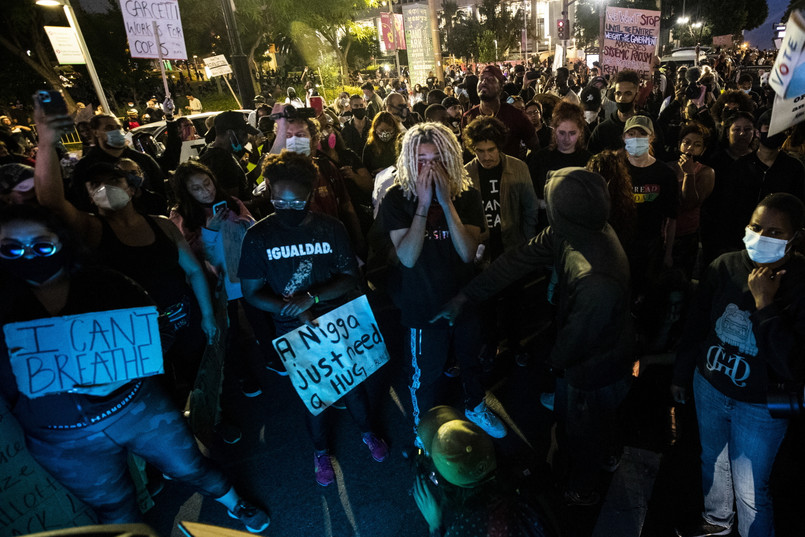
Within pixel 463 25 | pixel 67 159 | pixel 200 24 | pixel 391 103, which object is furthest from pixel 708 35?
pixel 67 159

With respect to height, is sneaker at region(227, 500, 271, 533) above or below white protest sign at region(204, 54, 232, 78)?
below

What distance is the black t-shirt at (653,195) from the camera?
357cm

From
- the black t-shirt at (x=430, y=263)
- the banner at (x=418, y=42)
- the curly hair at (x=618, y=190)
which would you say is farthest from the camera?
the banner at (x=418, y=42)

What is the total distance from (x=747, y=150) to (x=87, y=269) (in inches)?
208

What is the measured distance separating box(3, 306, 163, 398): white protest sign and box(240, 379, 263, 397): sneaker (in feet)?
6.44

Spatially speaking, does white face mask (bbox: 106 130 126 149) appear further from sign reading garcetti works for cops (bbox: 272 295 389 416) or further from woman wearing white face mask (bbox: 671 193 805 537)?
woman wearing white face mask (bbox: 671 193 805 537)

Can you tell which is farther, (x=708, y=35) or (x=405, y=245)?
(x=708, y=35)

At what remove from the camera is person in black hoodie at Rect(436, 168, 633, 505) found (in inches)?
81.4

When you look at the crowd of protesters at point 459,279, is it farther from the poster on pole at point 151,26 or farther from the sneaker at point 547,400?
the poster on pole at point 151,26

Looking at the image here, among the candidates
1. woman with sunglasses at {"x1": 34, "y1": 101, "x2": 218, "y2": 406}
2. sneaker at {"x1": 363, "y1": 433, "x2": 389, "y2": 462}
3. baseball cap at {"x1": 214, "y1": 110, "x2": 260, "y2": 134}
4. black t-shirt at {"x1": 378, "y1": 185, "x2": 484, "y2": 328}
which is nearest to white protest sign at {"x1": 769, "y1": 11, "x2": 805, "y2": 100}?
black t-shirt at {"x1": 378, "y1": 185, "x2": 484, "y2": 328}

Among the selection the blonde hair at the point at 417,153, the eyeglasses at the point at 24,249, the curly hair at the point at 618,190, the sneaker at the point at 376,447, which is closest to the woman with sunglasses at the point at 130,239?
the eyeglasses at the point at 24,249

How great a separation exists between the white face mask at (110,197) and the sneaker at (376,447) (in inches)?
87.5

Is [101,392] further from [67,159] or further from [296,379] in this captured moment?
[67,159]

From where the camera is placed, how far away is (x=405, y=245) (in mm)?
2658
